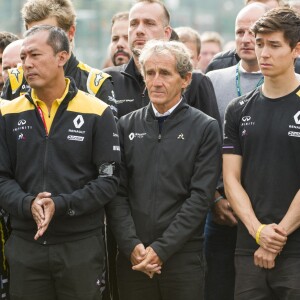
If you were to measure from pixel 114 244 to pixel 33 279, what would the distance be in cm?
105

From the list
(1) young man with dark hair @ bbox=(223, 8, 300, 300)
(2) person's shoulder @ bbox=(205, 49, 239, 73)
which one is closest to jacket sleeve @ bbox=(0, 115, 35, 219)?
(1) young man with dark hair @ bbox=(223, 8, 300, 300)

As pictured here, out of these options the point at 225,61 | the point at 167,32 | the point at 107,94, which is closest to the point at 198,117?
the point at 107,94

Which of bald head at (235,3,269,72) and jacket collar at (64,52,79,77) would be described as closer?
jacket collar at (64,52,79,77)

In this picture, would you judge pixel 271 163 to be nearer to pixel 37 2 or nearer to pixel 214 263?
pixel 214 263

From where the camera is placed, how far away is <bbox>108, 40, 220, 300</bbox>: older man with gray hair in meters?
6.08

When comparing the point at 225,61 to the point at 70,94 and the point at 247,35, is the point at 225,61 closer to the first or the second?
the point at 247,35

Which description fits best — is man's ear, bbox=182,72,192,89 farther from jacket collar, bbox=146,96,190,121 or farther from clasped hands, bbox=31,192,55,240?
clasped hands, bbox=31,192,55,240

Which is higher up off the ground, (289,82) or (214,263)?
(289,82)

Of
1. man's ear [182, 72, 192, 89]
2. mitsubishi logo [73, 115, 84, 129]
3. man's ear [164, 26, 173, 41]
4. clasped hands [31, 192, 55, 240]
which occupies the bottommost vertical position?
clasped hands [31, 192, 55, 240]

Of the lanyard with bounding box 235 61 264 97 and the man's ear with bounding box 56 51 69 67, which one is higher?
the man's ear with bounding box 56 51 69 67

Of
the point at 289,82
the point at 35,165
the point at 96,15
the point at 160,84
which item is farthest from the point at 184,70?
the point at 96,15

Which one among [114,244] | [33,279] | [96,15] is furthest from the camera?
[96,15]

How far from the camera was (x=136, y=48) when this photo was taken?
7.25 m

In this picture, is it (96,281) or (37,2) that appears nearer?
(96,281)
